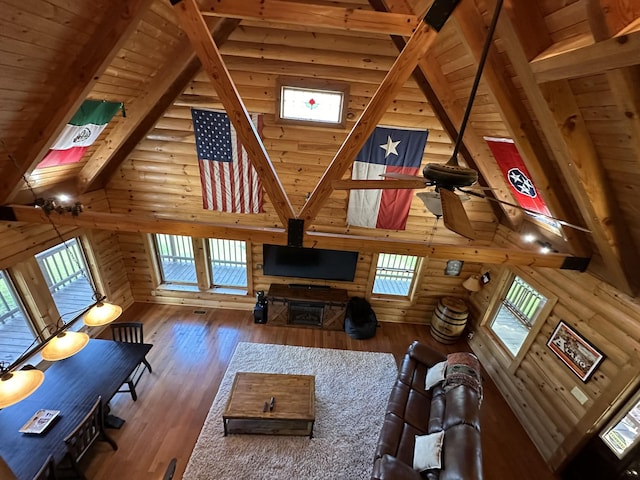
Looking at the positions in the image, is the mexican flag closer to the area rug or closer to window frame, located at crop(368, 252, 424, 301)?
the area rug

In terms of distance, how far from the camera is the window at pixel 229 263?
20.5 feet

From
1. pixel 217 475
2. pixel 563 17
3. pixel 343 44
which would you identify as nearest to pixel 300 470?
pixel 217 475

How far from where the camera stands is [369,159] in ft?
14.5

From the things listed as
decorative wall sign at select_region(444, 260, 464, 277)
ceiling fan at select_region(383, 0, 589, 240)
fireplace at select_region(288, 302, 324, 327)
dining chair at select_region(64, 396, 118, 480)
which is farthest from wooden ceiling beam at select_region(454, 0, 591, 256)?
dining chair at select_region(64, 396, 118, 480)

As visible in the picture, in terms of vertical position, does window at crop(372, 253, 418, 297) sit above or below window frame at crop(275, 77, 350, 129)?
below

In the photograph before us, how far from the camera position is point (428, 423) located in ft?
11.1

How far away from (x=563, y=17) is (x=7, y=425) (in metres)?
5.98

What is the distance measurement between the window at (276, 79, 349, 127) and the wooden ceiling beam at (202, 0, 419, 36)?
1.21 m

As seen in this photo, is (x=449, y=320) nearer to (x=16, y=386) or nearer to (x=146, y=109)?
(x=16, y=386)

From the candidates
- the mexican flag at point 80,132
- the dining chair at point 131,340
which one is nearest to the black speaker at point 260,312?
the dining chair at point 131,340

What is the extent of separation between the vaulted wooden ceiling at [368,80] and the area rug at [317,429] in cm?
253

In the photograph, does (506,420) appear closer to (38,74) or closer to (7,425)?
(7,425)

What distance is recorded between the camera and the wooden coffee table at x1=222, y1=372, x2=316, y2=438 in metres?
3.36

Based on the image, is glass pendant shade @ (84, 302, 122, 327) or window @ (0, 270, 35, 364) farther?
window @ (0, 270, 35, 364)
